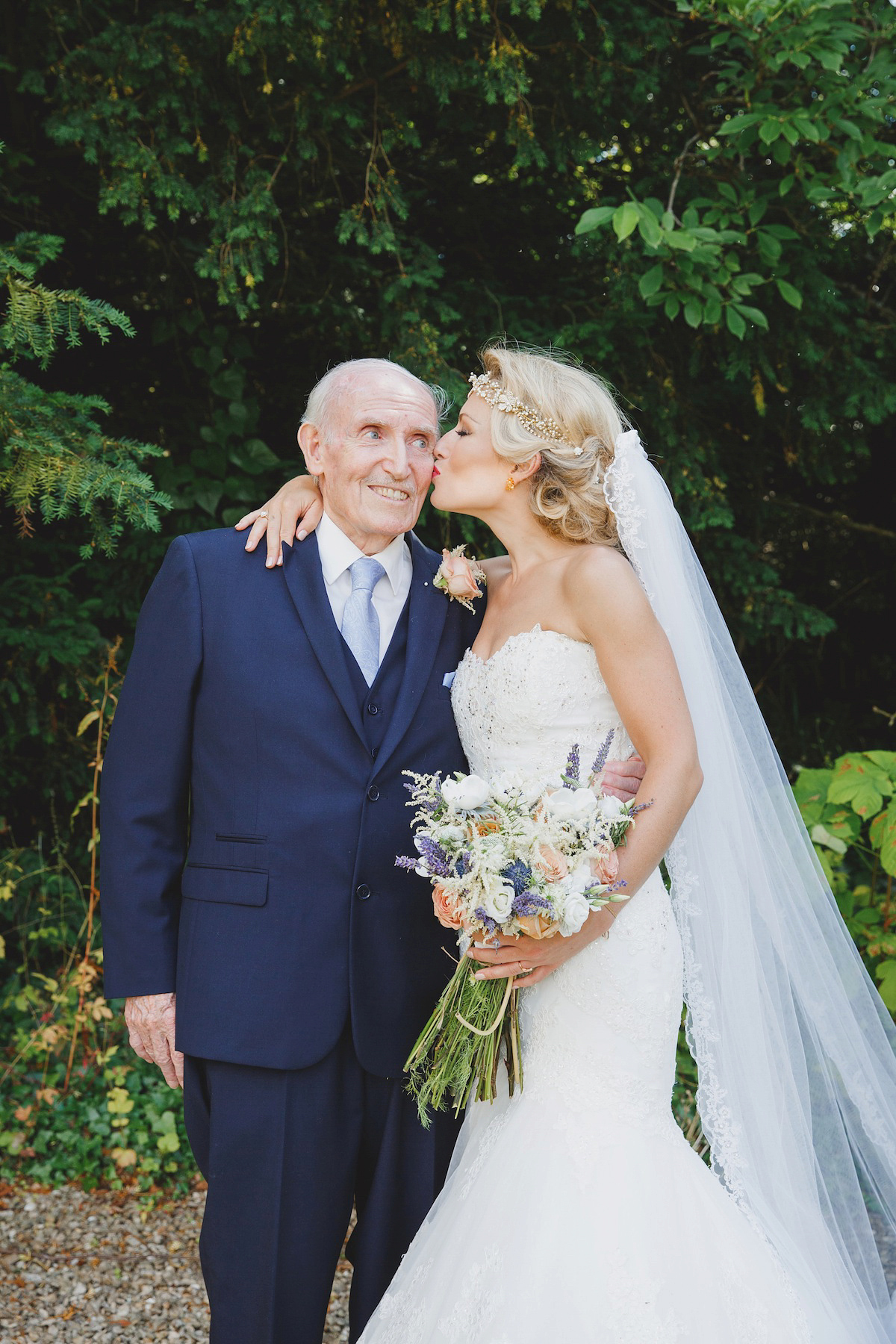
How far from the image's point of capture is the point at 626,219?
340 cm

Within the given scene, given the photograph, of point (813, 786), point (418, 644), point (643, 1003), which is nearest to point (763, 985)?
point (643, 1003)

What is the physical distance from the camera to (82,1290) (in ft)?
11.6

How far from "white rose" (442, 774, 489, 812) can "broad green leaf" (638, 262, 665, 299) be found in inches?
90.8

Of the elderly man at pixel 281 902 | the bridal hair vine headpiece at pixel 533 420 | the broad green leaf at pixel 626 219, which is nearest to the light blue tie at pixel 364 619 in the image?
the elderly man at pixel 281 902

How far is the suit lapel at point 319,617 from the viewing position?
8.37ft

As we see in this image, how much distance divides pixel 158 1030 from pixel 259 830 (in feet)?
1.86

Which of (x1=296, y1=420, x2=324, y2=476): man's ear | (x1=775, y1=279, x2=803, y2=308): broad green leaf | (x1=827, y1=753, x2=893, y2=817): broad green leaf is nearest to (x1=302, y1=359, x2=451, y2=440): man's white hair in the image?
(x1=296, y1=420, x2=324, y2=476): man's ear

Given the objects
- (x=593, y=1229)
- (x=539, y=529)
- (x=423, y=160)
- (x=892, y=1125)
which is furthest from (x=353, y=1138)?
(x=423, y=160)

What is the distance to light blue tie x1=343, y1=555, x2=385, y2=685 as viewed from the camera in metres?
2.67

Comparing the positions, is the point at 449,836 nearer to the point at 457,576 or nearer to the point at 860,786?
the point at 457,576

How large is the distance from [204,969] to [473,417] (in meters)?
1.48

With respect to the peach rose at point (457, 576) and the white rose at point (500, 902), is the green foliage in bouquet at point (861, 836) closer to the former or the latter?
the peach rose at point (457, 576)

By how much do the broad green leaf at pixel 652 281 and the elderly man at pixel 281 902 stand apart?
63.0 inches

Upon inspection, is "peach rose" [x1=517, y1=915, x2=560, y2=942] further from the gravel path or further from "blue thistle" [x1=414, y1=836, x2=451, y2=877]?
the gravel path
